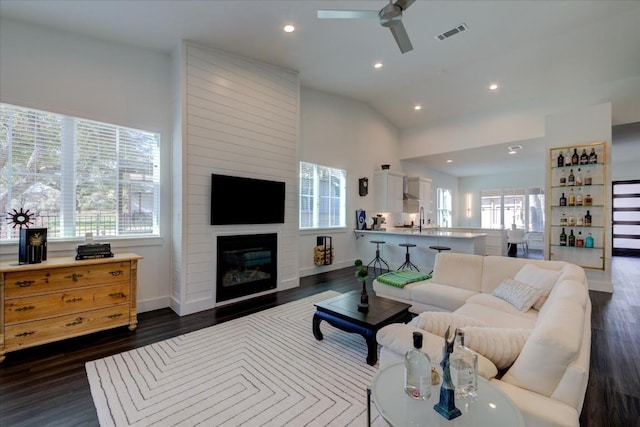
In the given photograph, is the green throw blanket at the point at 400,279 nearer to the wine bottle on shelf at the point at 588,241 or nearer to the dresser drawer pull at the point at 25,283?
the wine bottle on shelf at the point at 588,241

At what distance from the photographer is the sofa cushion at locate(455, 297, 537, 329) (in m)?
2.47

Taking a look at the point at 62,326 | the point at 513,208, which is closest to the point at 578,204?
the point at 513,208

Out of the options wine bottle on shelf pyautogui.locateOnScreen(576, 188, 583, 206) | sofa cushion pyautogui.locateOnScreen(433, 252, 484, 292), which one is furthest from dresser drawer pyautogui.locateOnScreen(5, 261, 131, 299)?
Result: wine bottle on shelf pyautogui.locateOnScreen(576, 188, 583, 206)

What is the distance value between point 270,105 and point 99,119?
8.01ft

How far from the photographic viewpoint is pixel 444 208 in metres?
11.6

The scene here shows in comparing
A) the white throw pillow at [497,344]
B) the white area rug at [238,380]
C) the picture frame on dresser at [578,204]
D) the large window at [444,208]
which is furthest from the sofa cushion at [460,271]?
the large window at [444,208]

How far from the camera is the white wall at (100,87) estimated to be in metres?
3.27

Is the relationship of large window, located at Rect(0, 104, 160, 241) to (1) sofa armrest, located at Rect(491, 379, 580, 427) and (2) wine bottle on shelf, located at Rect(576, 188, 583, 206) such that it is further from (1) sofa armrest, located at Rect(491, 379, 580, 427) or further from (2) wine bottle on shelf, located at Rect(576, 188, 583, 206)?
(2) wine bottle on shelf, located at Rect(576, 188, 583, 206)

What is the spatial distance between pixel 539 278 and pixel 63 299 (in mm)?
4929

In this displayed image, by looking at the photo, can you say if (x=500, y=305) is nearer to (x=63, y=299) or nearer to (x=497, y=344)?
(x=497, y=344)

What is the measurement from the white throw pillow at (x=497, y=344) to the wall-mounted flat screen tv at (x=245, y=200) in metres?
3.60

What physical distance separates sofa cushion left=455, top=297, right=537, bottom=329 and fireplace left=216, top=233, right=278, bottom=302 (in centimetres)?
314

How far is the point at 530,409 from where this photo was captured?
1217mm

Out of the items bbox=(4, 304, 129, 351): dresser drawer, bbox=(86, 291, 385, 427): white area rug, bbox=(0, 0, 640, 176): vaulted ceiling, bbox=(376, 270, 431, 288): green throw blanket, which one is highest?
bbox=(0, 0, 640, 176): vaulted ceiling
